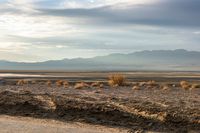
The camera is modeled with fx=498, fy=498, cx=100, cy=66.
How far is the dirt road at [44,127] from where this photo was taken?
15391mm

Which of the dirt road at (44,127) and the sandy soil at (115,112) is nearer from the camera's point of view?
the dirt road at (44,127)

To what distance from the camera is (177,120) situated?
57.7 feet

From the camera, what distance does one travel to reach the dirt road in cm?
1539

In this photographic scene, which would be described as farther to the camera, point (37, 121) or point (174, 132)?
point (37, 121)

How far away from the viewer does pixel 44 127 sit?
16047 mm

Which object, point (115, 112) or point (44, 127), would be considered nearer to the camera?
point (44, 127)

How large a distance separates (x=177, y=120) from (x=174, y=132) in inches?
65.9

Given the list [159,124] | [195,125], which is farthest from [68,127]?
[195,125]

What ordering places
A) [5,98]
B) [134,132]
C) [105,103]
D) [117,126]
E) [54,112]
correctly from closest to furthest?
1. [134,132]
2. [117,126]
3. [54,112]
4. [105,103]
5. [5,98]

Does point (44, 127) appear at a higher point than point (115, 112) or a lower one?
lower

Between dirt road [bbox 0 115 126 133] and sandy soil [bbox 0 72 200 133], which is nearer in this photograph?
dirt road [bbox 0 115 126 133]

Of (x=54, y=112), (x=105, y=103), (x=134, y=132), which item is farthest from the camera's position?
(x=105, y=103)

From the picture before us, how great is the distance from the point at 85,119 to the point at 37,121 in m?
1.77

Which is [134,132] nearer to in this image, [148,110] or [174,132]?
[174,132]
